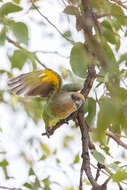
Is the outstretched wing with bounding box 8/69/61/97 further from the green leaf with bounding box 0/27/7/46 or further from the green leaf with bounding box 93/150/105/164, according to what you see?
the green leaf with bounding box 93/150/105/164

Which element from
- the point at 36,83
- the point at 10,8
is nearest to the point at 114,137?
the point at 36,83

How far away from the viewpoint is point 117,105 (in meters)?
0.34

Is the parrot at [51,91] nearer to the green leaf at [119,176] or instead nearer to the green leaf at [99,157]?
the green leaf at [99,157]

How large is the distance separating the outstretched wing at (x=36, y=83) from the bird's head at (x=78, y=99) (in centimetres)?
6

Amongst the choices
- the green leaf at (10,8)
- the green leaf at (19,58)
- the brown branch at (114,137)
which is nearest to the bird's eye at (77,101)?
the brown branch at (114,137)

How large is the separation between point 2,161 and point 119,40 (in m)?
0.71

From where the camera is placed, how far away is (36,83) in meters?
0.93

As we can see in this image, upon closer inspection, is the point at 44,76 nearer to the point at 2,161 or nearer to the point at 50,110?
the point at 50,110

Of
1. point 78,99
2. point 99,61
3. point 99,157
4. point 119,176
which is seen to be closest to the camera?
point 99,61

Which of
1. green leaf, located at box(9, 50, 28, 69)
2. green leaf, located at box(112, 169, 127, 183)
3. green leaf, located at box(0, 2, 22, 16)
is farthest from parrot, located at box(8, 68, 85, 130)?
green leaf, located at box(112, 169, 127, 183)

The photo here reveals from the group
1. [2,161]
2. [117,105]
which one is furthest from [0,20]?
[2,161]

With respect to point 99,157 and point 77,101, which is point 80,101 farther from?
point 99,157

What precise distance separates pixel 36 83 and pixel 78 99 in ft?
0.49

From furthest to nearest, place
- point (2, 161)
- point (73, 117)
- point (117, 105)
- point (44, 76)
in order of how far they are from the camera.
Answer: point (2, 161), point (73, 117), point (44, 76), point (117, 105)
